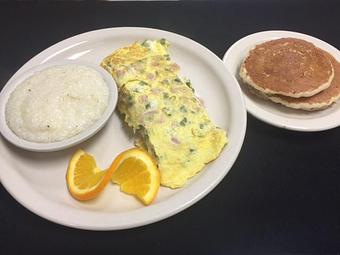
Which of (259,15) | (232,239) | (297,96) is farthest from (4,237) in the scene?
(259,15)

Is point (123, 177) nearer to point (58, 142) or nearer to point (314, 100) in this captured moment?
point (58, 142)

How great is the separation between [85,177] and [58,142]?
15 cm

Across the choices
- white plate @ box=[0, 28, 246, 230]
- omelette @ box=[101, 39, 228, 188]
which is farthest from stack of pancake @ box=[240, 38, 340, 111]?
omelette @ box=[101, 39, 228, 188]

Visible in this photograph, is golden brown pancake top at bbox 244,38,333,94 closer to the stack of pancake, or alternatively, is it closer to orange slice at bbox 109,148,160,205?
the stack of pancake

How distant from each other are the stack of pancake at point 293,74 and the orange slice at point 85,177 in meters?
0.71

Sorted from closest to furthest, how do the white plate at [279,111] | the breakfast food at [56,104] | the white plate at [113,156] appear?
the white plate at [113,156], the breakfast food at [56,104], the white plate at [279,111]

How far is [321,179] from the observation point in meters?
1.32

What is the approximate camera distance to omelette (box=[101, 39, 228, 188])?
4.04 feet

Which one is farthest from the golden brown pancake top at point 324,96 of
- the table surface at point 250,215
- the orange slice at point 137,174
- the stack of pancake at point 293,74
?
the orange slice at point 137,174

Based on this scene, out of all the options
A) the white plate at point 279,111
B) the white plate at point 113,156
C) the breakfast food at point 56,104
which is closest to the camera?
the white plate at point 113,156

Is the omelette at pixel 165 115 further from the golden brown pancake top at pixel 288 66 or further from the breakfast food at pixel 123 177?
the golden brown pancake top at pixel 288 66

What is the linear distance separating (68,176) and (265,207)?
69cm

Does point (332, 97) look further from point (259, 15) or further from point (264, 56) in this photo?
point (259, 15)

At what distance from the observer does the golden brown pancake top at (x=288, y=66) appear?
1421mm
